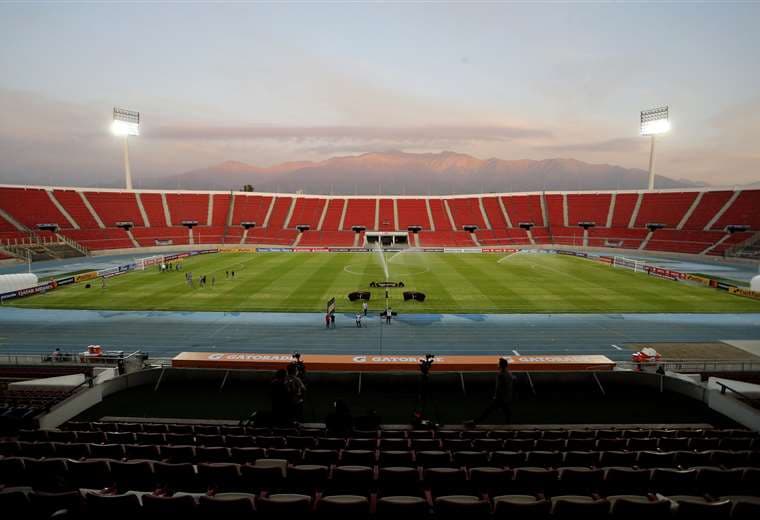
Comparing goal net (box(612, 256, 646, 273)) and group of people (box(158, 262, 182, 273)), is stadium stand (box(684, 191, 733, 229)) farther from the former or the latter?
group of people (box(158, 262, 182, 273))

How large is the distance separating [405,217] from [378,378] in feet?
244

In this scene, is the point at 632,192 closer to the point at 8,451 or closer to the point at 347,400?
the point at 347,400

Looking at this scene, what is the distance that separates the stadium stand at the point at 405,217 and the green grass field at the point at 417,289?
80.8ft

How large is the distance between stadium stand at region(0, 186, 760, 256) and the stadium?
1.00 metres

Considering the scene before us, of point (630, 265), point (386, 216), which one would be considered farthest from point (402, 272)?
point (386, 216)

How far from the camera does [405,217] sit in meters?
86.9

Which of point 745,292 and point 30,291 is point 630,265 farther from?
point 30,291

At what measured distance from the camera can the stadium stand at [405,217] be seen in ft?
217

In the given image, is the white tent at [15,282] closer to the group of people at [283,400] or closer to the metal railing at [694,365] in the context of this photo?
the group of people at [283,400]

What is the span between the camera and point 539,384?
533 inches

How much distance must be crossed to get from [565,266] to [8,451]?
52.4 m

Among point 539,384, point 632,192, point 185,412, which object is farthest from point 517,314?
point 632,192

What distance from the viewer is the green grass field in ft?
103

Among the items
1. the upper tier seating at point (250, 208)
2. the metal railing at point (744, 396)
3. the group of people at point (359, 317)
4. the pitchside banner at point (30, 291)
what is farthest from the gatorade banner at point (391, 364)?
the upper tier seating at point (250, 208)
